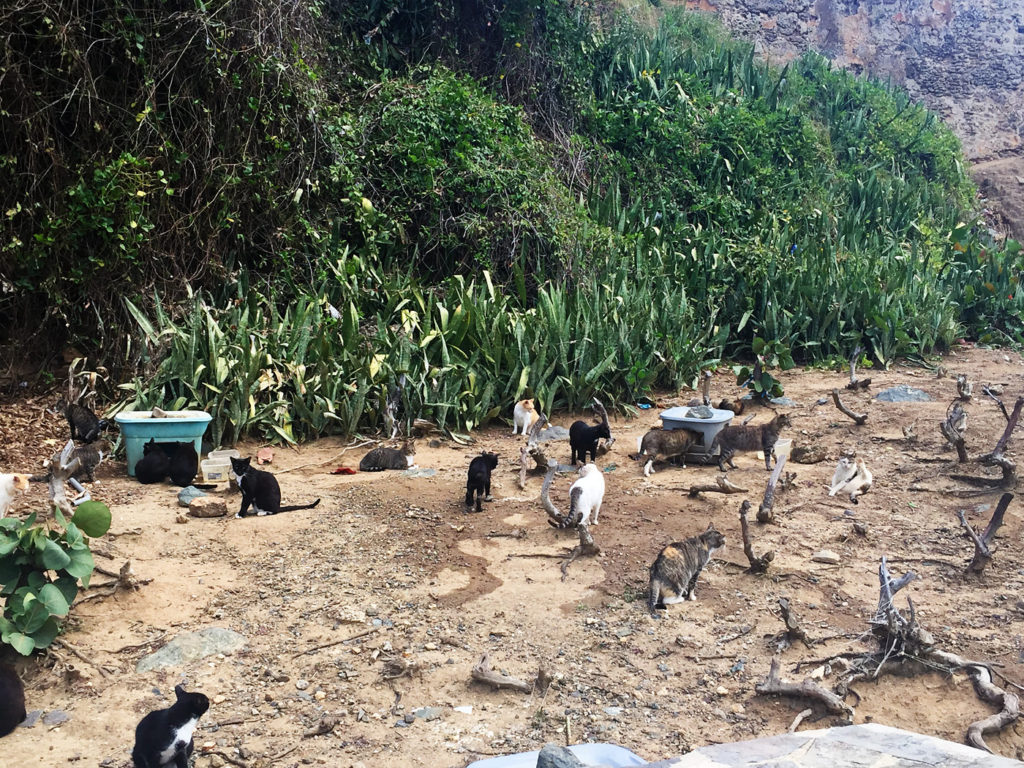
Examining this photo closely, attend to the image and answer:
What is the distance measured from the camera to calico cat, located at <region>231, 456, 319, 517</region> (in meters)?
5.61

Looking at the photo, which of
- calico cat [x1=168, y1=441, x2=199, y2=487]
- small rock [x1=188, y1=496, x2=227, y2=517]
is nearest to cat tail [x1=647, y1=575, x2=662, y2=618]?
small rock [x1=188, y1=496, x2=227, y2=517]

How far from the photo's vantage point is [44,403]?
7.44m

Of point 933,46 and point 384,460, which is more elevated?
point 933,46

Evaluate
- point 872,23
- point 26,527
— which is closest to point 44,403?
point 26,527

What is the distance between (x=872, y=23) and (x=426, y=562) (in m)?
18.2

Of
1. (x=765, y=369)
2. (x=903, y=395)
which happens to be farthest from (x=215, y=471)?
(x=903, y=395)

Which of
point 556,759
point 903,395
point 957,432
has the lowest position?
point 903,395

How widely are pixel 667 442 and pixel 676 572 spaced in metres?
2.37

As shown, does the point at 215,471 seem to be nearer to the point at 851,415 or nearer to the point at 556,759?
the point at 556,759

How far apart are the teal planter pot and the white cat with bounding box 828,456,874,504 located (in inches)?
170

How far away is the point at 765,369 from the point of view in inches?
344

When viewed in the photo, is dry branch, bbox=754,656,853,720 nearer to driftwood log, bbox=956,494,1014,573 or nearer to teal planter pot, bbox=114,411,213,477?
driftwood log, bbox=956,494,1014,573

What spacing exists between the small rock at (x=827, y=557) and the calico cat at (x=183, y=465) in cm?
404

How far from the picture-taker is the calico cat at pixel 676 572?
433cm
